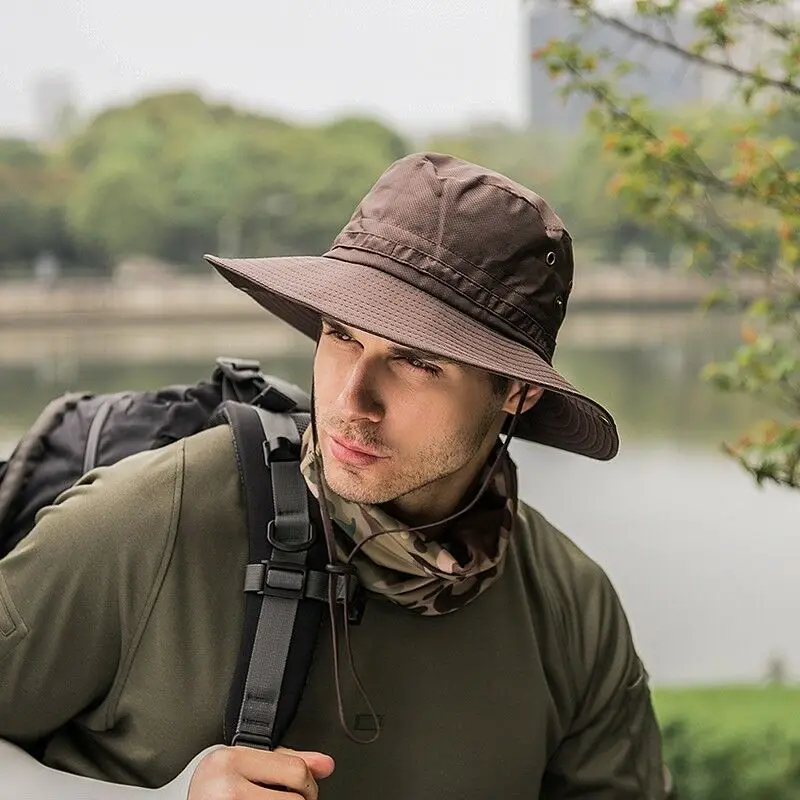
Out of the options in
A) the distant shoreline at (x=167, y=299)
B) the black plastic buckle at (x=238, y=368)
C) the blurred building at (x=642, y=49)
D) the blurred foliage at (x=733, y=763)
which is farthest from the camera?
the distant shoreline at (x=167, y=299)

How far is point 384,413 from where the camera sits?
111cm

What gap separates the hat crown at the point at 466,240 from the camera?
112cm

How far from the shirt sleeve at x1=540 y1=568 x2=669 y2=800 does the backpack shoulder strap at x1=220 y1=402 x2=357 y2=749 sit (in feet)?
1.00

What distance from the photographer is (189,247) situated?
4.59 meters

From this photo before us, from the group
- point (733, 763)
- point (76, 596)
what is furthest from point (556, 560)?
point (733, 763)

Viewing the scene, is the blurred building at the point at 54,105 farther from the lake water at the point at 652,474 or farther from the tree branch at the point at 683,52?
the tree branch at the point at 683,52

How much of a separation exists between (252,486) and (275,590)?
0.10m

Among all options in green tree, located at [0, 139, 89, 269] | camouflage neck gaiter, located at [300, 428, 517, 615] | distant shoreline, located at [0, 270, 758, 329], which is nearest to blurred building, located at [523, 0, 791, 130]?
distant shoreline, located at [0, 270, 758, 329]

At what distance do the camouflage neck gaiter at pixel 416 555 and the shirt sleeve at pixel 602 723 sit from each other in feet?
0.47

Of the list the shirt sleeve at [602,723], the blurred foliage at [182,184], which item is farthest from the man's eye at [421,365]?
the blurred foliage at [182,184]

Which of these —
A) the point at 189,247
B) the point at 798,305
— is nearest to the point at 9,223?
the point at 189,247

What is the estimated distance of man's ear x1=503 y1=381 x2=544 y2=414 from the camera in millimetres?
1253

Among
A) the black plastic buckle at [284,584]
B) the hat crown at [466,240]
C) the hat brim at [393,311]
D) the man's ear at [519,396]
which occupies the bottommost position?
the black plastic buckle at [284,584]

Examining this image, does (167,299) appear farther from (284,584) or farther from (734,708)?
(284,584)
